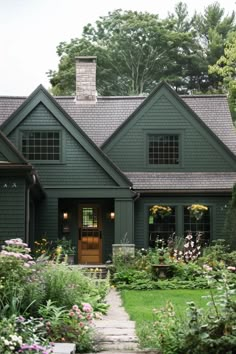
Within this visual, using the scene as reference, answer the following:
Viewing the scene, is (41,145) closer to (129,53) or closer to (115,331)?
(115,331)

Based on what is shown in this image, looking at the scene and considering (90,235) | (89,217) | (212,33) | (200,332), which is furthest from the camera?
(212,33)

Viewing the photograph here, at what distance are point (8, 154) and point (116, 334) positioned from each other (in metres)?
8.99

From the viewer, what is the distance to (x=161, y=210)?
2098cm

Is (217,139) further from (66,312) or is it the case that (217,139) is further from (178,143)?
(66,312)

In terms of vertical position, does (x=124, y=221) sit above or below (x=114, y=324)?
above

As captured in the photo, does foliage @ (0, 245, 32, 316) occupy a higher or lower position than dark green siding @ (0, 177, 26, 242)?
lower

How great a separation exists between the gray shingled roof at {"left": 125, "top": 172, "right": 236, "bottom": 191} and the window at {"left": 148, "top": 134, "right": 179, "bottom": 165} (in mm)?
491

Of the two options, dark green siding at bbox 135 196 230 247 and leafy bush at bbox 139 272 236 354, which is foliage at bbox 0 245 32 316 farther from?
dark green siding at bbox 135 196 230 247

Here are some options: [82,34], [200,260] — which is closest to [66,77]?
[82,34]

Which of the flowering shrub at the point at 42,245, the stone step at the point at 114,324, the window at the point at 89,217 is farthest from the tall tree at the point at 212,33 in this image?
the stone step at the point at 114,324

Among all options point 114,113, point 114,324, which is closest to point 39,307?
point 114,324

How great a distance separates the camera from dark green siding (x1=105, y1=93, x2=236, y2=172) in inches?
868

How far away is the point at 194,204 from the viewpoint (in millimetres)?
21109

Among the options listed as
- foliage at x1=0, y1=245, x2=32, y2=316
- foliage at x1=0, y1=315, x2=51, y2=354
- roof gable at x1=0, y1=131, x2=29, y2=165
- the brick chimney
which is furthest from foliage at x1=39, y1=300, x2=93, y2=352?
the brick chimney
